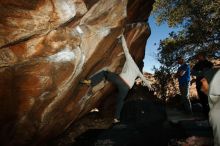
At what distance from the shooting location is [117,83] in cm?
1016

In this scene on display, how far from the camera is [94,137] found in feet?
33.9

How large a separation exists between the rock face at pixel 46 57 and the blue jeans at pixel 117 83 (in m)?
0.67

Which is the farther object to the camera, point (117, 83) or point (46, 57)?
point (117, 83)

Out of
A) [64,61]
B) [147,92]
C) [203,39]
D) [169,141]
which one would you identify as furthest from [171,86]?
[64,61]

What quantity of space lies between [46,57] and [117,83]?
2.73 m

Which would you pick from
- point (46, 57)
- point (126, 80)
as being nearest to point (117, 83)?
point (126, 80)

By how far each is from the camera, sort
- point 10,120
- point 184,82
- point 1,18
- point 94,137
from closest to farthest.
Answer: point 1,18, point 10,120, point 94,137, point 184,82

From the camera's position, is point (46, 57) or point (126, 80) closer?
point (46, 57)

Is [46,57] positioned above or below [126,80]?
above

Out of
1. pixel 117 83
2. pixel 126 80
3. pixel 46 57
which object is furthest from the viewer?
pixel 117 83

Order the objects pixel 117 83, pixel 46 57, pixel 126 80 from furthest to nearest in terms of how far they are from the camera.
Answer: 1. pixel 117 83
2. pixel 126 80
3. pixel 46 57

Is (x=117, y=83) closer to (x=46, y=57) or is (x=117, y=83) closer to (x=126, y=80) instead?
(x=126, y=80)

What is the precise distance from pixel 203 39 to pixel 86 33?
8.30 meters

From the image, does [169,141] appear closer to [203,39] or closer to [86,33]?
[86,33]
